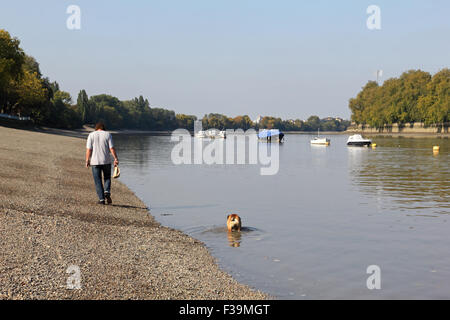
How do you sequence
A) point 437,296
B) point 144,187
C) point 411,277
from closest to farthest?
1. point 437,296
2. point 411,277
3. point 144,187

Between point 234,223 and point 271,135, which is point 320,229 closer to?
point 234,223

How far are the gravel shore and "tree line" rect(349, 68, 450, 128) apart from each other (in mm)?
142307

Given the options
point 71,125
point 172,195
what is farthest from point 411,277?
point 71,125

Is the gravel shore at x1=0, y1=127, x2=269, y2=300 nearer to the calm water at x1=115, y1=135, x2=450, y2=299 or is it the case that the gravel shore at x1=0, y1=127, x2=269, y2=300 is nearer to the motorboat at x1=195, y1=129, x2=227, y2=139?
the calm water at x1=115, y1=135, x2=450, y2=299

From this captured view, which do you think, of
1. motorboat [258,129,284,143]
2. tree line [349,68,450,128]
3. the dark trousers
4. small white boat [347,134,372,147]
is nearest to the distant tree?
motorboat [258,129,284,143]

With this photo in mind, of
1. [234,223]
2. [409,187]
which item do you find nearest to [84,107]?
[409,187]

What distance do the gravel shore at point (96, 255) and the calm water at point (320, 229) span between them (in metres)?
0.97

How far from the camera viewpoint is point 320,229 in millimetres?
15453

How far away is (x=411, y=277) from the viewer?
10141 millimetres

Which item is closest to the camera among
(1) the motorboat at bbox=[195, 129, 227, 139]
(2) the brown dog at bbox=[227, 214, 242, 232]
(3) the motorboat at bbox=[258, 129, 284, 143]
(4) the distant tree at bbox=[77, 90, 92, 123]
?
(2) the brown dog at bbox=[227, 214, 242, 232]

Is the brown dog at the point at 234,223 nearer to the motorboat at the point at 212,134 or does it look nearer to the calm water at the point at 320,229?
the calm water at the point at 320,229

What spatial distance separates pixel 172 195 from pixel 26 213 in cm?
1125

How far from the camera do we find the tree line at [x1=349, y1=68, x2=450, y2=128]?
143m
